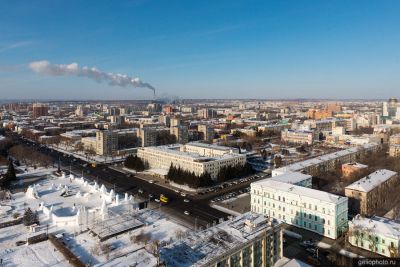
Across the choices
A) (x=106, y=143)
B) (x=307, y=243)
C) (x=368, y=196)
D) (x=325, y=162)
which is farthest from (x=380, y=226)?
(x=106, y=143)

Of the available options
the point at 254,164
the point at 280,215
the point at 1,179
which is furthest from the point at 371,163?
the point at 1,179

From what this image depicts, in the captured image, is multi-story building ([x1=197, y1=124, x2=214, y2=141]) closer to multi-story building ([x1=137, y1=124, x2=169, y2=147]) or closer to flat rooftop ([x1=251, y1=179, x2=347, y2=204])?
multi-story building ([x1=137, y1=124, x2=169, y2=147])

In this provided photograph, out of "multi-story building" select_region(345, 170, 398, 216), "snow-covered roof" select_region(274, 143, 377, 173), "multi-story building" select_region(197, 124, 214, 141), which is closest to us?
"multi-story building" select_region(345, 170, 398, 216)

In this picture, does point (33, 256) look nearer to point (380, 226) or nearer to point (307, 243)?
point (307, 243)

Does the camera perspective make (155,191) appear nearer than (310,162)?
Yes

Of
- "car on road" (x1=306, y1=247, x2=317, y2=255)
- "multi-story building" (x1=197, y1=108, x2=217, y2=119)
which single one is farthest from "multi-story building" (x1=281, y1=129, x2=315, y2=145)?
"multi-story building" (x1=197, y1=108, x2=217, y2=119)

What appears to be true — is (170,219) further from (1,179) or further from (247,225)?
(1,179)
